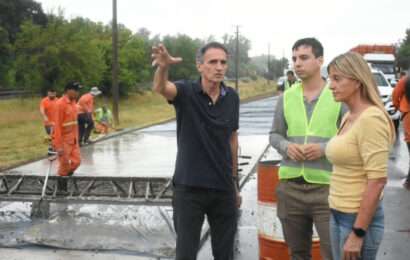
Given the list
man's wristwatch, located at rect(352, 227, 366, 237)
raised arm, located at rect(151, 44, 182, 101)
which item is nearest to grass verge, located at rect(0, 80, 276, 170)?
raised arm, located at rect(151, 44, 182, 101)

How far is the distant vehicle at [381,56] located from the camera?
Answer: 97.0ft

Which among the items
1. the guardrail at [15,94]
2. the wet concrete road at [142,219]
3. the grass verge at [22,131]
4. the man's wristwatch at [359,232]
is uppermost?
the man's wristwatch at [359,232]

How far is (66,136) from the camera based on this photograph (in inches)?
351

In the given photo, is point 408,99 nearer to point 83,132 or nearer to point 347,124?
point 347,124

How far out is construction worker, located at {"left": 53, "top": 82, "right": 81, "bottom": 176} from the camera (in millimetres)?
8641

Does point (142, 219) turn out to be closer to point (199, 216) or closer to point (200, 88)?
point (199, 216)

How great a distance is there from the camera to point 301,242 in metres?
3.88

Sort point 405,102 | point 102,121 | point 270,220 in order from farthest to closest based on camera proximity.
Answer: point 102,121, point 405,102, point 270,220

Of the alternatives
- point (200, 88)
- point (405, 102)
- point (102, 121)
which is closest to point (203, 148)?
point (200, 88)

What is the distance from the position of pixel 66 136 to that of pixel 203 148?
5.57 metres

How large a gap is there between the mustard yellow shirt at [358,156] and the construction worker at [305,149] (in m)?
0.61

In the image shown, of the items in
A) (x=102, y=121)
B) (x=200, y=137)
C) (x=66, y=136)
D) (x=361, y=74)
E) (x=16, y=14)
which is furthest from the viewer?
(x=16, y=14)

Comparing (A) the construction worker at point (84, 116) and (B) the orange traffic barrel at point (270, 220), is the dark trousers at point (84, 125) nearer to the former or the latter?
(A) the construction worker at point (84, 116)

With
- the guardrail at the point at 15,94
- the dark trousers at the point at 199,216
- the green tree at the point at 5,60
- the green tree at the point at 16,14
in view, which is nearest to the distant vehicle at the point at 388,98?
the dark trousers at the point at 199,216
